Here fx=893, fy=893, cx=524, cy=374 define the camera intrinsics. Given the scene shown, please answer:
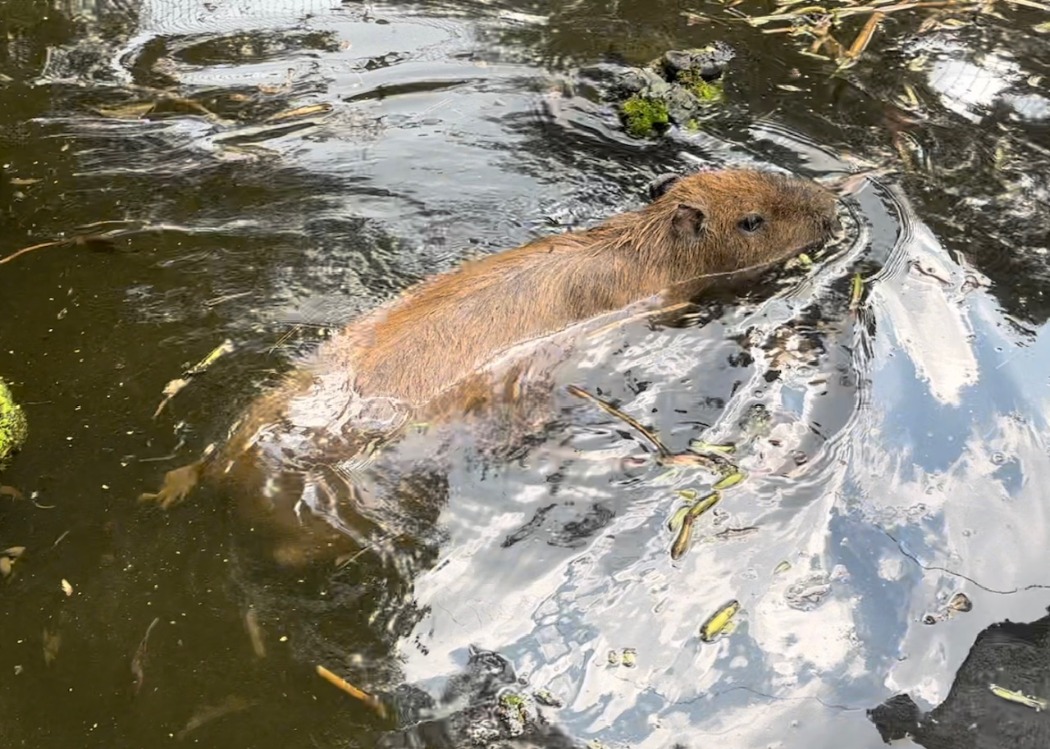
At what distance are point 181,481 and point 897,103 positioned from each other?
4391 mm

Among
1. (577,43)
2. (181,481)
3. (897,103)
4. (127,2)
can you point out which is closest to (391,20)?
(577,43)

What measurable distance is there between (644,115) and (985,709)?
3.42 meters

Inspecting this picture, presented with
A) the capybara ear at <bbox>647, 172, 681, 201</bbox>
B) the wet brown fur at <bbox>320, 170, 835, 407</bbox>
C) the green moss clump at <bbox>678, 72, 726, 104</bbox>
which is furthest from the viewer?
the green moss clump at <bbox>678, 72, 726, 104</bbox>

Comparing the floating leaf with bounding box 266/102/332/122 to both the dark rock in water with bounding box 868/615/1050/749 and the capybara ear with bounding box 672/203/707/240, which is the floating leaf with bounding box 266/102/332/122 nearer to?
the capybara ear with bounding box 672/203/707/240

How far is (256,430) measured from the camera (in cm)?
346

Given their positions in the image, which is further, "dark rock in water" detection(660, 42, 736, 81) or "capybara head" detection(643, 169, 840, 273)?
"dark rock in water" detection(660, 42, 736, 81)

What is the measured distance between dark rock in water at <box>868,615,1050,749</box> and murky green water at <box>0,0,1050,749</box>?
2.3 inches

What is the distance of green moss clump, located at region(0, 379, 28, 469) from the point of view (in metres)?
3.31

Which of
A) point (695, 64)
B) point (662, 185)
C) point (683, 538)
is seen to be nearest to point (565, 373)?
point (683, 538)

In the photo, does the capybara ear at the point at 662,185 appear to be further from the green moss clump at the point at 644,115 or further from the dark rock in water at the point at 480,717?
the dark rock in water at the point at 480,717

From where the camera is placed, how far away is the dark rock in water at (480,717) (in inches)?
105

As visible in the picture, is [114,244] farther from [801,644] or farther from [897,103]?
[897,103]

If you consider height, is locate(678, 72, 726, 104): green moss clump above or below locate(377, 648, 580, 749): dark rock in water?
above

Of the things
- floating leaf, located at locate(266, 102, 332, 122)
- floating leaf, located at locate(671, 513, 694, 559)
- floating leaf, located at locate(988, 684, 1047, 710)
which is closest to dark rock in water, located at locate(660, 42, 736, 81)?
floating leaf, located at locate(266, 102, 332, 122)
